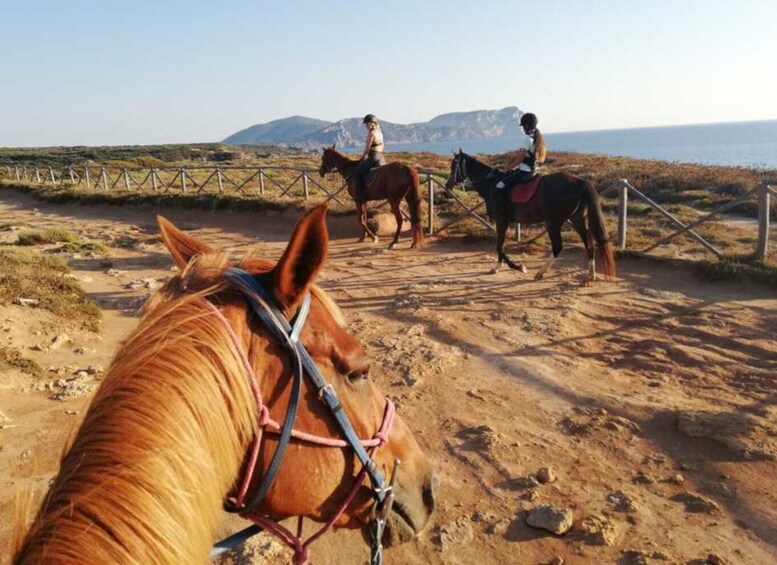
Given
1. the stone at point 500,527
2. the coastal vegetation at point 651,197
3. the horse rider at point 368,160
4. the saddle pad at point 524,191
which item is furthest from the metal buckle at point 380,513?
the horse rider at point 368,160

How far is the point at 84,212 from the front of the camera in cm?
2052

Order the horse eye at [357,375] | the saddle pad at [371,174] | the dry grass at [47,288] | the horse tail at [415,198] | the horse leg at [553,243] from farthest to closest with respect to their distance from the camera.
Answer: the saddle pad at [371,174], the horse tail at [415,198], the horse leg at [553,243], the dry grass at [47,288], the horse eye at [357,375]

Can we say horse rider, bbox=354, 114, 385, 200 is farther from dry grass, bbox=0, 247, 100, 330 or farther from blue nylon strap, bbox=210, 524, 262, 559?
blue nylon strap, bbox=210, 524, 262, 559

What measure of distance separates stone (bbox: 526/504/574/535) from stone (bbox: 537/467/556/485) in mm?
353

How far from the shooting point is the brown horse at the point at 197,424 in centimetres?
117

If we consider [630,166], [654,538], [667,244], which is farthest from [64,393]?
[630,166]

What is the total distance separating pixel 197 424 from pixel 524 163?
341 inches

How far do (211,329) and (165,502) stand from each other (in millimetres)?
424

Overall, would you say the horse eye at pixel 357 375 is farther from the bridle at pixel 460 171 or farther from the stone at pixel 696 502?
the bridle at pixel 460 171

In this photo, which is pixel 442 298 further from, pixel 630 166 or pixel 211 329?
pixel 630 166

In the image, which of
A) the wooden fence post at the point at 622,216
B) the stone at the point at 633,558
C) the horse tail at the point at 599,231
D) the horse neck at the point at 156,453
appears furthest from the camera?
the wooden fence post at the point at 622,216

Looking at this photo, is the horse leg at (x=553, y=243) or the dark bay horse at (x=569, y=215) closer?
the dark bay horse at (x=569, y=215)

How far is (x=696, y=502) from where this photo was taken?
3615 mm

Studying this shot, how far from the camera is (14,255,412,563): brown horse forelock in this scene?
3.80ft
